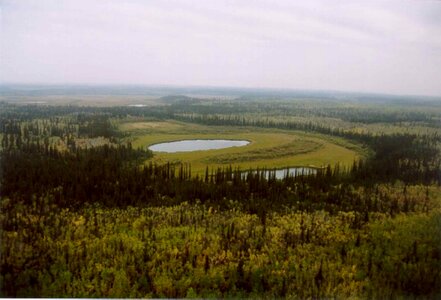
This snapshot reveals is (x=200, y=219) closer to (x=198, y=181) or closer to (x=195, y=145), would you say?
(x=198, y=181)

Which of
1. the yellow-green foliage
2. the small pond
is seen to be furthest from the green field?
the yellow-green foliage

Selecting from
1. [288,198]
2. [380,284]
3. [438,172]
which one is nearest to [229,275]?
[288,198]

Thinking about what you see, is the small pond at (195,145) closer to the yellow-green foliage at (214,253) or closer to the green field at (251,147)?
the green field at (251,147)

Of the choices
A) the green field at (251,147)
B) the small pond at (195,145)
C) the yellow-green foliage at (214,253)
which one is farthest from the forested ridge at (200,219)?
the small pond at (195,145)

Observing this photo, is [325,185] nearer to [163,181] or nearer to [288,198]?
[288,198]

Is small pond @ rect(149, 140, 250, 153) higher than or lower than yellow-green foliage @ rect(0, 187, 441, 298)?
higher

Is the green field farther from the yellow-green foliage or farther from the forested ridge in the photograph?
the yellow-green foliage
